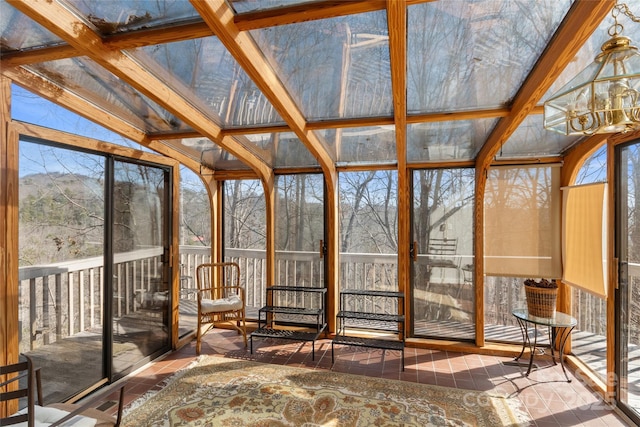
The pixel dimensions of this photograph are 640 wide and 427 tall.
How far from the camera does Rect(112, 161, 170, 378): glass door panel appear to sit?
3.08 metres

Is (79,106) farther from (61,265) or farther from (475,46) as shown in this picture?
(475,46)

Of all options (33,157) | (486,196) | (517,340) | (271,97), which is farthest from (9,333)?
(517,340)

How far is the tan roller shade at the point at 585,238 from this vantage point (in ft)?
9.66

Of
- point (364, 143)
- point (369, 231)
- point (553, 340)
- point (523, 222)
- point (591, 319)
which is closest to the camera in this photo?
point (553, 340)

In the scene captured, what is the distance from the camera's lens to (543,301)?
10.4 ft

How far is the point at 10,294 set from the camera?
206 centimetres

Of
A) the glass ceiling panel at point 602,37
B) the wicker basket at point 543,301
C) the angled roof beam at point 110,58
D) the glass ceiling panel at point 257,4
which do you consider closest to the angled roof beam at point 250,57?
the glass ceiling panel at point 257,4

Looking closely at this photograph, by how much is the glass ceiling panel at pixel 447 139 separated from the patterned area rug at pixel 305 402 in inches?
91.9

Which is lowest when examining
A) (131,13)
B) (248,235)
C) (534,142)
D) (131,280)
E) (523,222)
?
(131,280)

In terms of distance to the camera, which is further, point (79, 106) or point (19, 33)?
point (79, 106)

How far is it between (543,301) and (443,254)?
116cm

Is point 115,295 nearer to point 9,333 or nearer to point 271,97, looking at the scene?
point 9,333

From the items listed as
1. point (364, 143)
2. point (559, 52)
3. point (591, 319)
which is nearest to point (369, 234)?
point (364, 143)

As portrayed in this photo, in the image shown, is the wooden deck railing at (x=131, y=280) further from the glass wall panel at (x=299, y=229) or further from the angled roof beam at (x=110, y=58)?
the angled roof beam at (x=110, y=58)
